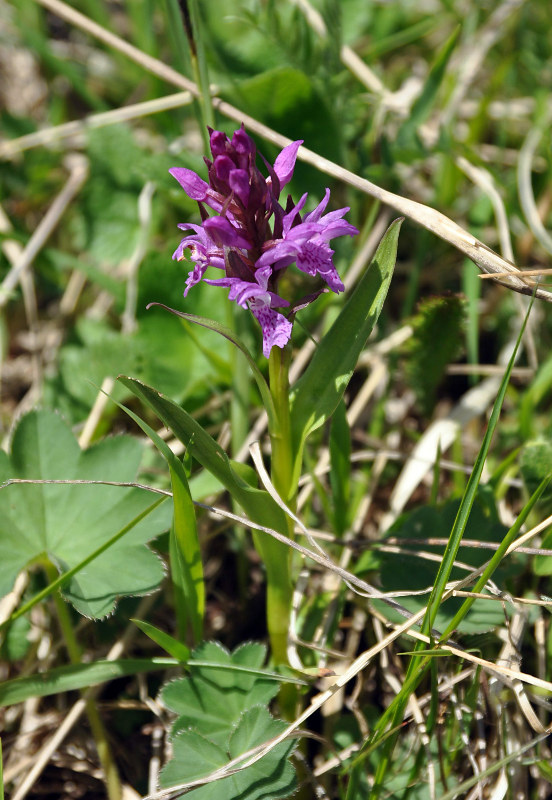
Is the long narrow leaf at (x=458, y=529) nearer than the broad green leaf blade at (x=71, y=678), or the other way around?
the long narrow leaf at (x=458, y=529)

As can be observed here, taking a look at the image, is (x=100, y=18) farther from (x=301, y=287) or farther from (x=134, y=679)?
(x=134, y=679)

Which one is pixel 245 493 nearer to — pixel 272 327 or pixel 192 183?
pixel 272 327

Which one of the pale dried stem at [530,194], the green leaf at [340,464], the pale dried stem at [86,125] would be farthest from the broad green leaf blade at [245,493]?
the pale dried stem at [86,125]

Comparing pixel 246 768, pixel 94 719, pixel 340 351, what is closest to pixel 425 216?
pixel 340 351

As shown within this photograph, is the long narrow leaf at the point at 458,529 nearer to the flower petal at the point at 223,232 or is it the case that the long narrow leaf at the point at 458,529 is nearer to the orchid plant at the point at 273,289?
the orchid plant at the point at 273,289

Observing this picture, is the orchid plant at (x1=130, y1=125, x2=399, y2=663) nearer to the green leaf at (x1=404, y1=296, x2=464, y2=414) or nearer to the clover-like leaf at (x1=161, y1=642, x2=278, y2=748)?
the clover-like leaf at (x1=161, y1=642, x2=278, y2=748)

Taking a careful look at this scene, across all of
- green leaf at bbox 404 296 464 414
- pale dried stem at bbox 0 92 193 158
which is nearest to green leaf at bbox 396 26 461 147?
green leaf at bbox 404 296 464 414

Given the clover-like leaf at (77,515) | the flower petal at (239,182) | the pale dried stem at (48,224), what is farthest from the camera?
the pale dried stem at (48,224)
